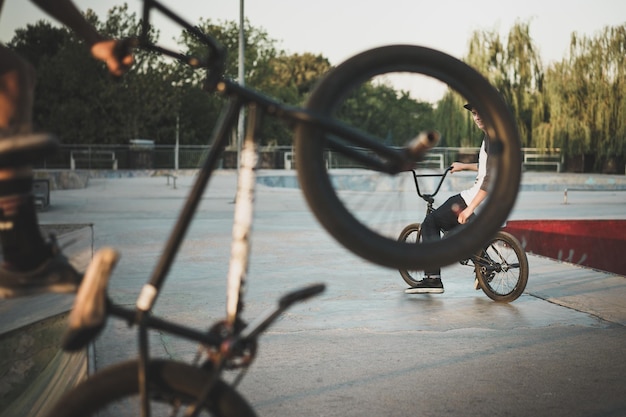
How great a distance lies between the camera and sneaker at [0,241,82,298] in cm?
190

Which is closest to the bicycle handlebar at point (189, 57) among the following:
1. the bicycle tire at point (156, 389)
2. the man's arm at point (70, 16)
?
the man's arm at point (70, 16)

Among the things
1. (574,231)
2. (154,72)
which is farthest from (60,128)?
(574,231)

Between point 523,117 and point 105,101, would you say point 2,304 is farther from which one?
point 105,101

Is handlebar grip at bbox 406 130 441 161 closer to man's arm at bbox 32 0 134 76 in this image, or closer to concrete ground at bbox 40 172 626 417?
man's arm at bbox 32 0 134 76

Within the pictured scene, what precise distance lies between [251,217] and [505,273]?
6.35 meters

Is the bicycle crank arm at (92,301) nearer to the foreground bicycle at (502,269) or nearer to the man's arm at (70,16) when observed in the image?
the man's arm at (70,16)

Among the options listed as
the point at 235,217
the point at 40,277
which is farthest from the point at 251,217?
the point at 40,277

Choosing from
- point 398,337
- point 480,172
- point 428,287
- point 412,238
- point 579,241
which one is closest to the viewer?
point 398,337

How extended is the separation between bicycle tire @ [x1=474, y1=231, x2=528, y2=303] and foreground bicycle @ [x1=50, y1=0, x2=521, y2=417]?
5.96 m

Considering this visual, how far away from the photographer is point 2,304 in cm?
471

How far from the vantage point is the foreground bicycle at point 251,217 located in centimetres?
177

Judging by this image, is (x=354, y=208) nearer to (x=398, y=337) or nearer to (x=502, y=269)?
(x=398, y=337)

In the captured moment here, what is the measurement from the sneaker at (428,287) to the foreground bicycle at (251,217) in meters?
5.98

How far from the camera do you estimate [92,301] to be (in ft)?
5.70
